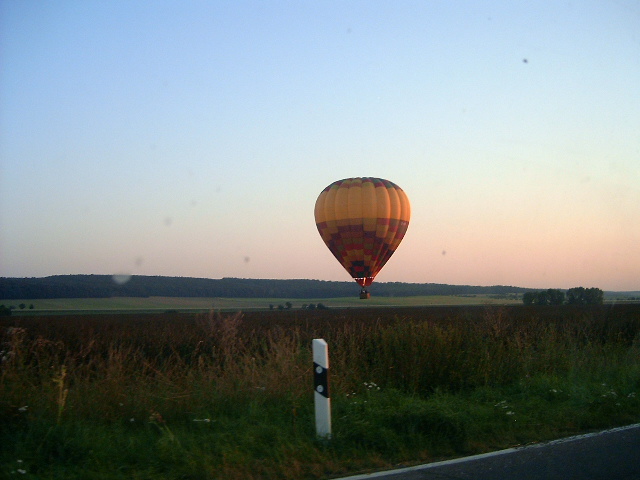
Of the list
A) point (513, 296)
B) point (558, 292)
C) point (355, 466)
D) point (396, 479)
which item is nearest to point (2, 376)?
point (355, 466)

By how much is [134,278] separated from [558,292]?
43.7 meters

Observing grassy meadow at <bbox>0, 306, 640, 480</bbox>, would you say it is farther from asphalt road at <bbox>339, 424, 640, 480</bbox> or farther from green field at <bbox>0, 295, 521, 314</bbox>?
green field at <bbox>0, 295, 521, 314</bbox>

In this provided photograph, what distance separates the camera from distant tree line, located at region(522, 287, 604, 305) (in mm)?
62438

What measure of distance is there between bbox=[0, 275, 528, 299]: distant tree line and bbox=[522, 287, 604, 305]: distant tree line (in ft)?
40.1

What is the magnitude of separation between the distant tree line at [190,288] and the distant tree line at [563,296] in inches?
481

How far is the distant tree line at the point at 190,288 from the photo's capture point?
163 ft

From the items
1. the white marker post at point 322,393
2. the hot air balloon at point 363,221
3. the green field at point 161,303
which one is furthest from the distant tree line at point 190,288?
the white marker post at point 322,393

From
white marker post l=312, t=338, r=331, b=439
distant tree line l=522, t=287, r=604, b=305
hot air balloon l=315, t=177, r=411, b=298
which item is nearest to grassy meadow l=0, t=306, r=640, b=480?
white marker post l=312, t=338, r=331, b=439

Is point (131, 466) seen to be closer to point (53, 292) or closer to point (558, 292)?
point (53, 292)

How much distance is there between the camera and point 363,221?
83.4 feet

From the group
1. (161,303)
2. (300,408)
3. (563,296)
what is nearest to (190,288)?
(161,303)

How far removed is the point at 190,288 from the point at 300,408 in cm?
6028

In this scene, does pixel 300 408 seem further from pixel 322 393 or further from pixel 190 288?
pixel 190 288

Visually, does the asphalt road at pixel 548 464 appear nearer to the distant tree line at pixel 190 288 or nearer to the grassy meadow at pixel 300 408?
the grassy meadow at pixel 300 408
